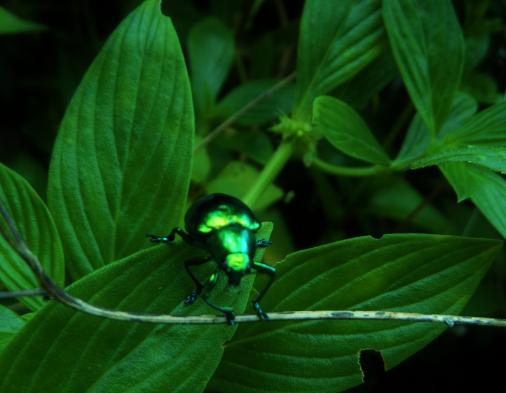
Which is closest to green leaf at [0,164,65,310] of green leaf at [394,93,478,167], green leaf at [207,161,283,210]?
green leaf at [207,161,283,210]

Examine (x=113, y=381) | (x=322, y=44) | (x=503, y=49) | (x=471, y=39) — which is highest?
(x=503, y=49)

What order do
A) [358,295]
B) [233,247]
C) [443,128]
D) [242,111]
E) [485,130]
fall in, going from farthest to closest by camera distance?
[242,111], [443,128], [485,130], [358,295], [233,247]

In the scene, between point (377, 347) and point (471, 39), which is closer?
point (377, 347)

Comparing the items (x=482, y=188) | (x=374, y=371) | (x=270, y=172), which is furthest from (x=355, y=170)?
(x=374, y=371)

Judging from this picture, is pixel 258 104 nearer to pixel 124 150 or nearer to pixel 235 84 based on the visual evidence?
pixel 235 84

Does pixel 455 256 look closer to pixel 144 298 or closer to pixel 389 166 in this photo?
pixel 389 166

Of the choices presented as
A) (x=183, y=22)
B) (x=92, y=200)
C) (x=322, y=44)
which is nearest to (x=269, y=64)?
(x=183, y=22)

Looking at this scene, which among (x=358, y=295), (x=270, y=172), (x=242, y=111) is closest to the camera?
(x=358, y=295)

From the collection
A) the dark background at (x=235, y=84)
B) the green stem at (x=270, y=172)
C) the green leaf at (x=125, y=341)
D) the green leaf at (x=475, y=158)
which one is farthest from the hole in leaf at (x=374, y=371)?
the green leaf at (x=125, y=341)
